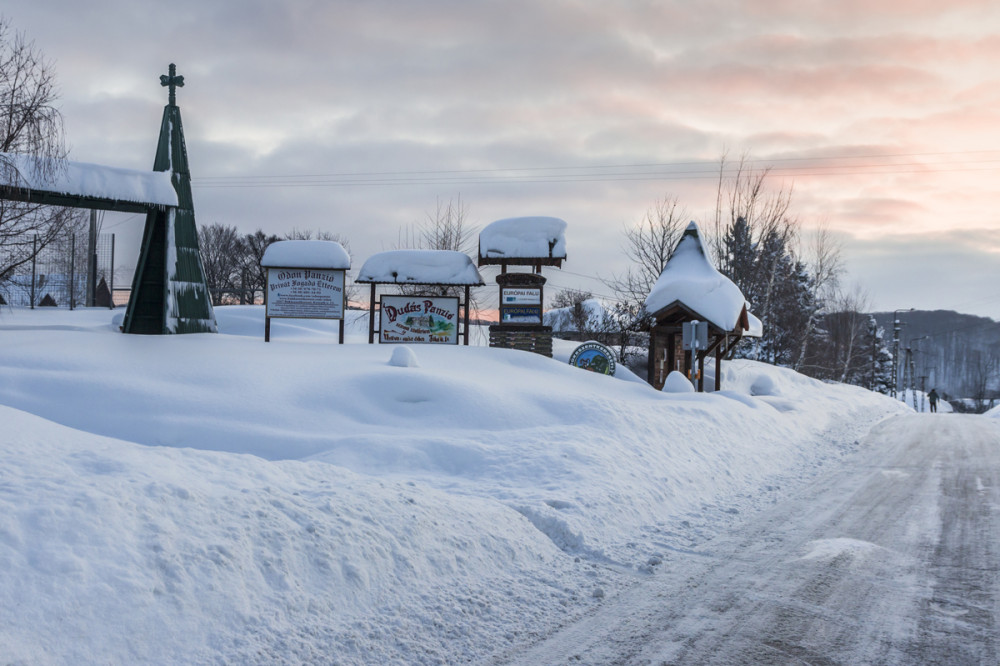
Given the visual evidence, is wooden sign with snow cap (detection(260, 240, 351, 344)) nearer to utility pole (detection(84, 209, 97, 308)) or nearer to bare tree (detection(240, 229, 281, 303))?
utility pole (detection(84, 209, 97, 308))

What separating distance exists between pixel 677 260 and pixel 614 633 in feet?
63.7

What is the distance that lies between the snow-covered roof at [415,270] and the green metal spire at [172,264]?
4908mm

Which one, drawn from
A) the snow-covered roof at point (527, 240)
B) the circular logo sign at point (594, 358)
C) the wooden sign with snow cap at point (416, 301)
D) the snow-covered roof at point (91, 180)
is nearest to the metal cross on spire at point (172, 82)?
the snow-covered roof at point (91, 180)

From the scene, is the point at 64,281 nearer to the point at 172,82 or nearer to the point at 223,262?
the point at 223,262

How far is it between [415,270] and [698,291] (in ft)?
28.0

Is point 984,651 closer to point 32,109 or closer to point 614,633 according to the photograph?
point 614,633

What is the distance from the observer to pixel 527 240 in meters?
21.6

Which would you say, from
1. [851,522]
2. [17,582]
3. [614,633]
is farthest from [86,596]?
[851,522]

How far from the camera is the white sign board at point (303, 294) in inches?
754

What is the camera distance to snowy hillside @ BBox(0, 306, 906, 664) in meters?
4.09

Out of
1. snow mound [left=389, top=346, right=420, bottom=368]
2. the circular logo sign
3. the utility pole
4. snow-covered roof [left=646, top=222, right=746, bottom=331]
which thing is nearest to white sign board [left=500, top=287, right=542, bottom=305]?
the circular logo sign

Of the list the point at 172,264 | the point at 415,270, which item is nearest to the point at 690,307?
the point at 415,270

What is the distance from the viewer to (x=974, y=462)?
41.2 ft

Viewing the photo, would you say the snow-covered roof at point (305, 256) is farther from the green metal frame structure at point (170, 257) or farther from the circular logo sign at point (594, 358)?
the circular logo sign at point (594, 358)
